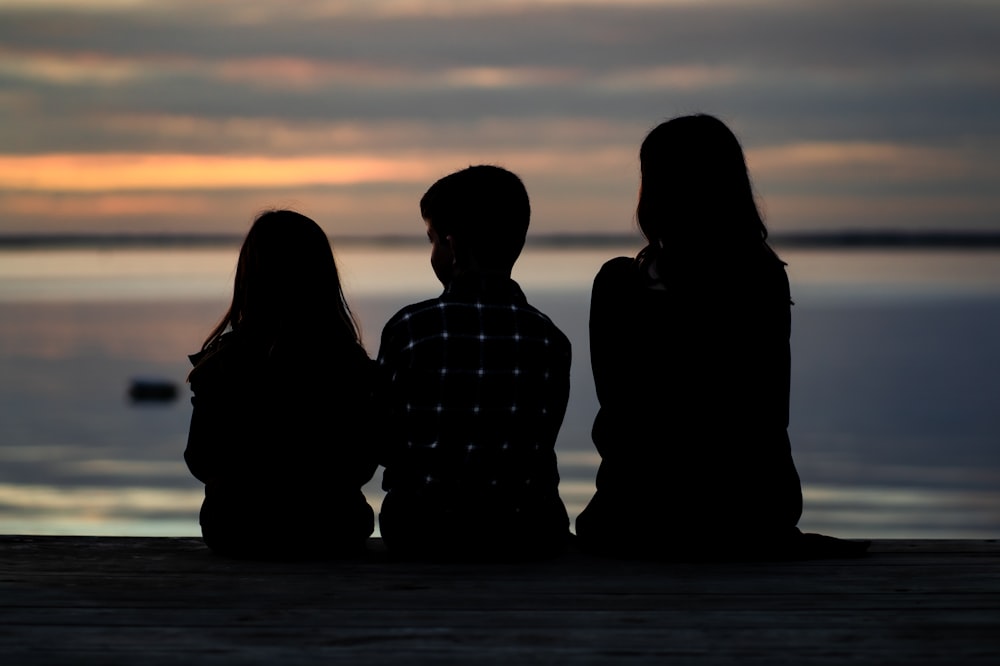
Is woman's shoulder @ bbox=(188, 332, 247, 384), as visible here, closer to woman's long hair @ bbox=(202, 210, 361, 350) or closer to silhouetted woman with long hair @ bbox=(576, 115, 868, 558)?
woman's long hair @ bbox=(202, 210, 361, 350)

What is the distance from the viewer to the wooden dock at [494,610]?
284cm

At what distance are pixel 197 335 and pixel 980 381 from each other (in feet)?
72.9

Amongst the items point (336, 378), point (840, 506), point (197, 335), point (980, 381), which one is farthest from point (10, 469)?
point (197, 335)

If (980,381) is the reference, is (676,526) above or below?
below

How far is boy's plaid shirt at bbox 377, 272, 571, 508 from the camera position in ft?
12.0

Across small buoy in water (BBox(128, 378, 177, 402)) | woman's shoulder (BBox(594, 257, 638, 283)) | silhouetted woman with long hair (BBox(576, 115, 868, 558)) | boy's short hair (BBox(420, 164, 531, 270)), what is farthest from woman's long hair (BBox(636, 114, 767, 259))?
small buoy in water (BBox(128, 378, 177, 402))

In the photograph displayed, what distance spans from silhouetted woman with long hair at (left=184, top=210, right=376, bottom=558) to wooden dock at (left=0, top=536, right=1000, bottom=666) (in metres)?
0.12

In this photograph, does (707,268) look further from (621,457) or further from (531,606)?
(531,606)

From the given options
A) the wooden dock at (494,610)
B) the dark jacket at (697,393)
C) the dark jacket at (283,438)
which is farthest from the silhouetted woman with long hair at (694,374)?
the dark jacket at (283,438)

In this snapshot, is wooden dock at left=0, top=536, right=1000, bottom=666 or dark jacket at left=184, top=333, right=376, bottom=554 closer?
wooden dock at left=0, top=536, right=1000, bottom=666

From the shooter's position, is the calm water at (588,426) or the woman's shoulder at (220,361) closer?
the woman's shoulder at (220,361)

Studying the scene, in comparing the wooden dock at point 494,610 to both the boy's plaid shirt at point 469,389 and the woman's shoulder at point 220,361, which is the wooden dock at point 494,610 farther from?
the woman's shoulder at point 220,361

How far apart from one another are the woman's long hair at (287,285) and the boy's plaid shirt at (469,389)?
0.54ft

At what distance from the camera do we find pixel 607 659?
2793 mm
